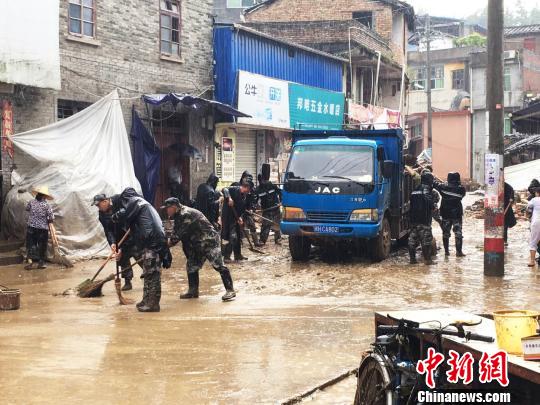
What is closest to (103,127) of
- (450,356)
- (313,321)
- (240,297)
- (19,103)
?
(19,103)

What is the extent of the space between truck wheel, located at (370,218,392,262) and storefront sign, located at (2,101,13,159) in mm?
7323

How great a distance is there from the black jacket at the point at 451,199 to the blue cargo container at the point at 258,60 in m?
8.22

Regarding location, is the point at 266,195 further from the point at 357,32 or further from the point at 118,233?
the point at 357,32

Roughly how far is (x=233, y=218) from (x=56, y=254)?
11.2ft

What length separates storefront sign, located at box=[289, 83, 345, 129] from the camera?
25.2 meters

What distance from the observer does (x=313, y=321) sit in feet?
29.8

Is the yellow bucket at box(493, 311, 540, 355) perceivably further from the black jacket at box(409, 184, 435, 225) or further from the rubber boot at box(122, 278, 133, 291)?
the black jacket at box(409, 184, 435, 225)

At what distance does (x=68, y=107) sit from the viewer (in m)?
17.5

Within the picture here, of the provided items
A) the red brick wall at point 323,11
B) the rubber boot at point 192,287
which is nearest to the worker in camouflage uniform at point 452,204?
the rubber boot at point 192,287

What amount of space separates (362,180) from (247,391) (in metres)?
8.38

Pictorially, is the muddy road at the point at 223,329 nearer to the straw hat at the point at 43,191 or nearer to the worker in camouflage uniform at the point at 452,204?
the worker in camouflage uniform at the point at 452,204

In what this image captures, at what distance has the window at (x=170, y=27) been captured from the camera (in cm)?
2033

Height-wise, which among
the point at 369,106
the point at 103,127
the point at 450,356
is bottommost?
the point at 450,356

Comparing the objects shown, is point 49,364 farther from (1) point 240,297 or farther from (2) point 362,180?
(2) point 362,180
